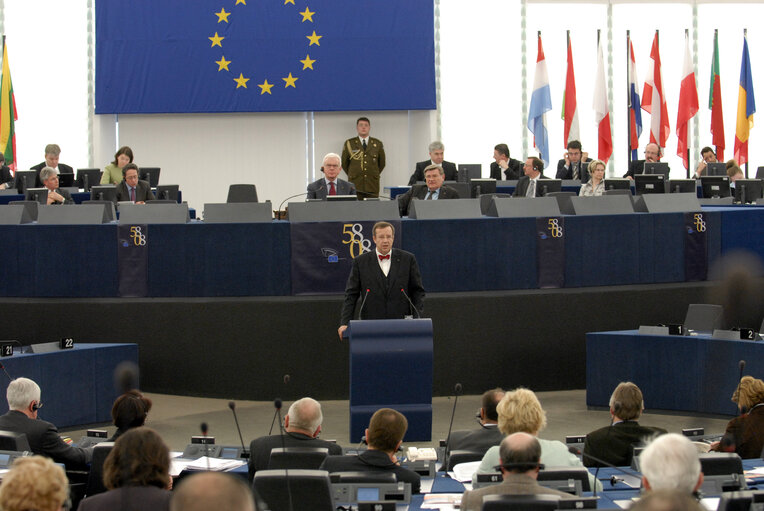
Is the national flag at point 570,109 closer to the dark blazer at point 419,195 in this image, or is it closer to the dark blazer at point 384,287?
the dark blazer at point 419,195

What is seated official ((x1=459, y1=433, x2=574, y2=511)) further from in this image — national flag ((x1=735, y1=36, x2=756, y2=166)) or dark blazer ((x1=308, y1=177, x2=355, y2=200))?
national flag ((x1=735, y1=36, x2=756, y2=166))

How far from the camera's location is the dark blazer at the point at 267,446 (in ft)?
17.5

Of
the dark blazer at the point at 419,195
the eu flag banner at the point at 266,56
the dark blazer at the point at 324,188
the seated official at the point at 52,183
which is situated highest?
the eu flag banner at the point at 266,56

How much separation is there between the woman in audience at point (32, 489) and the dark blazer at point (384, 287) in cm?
481

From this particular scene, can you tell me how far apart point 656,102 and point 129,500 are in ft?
49.2

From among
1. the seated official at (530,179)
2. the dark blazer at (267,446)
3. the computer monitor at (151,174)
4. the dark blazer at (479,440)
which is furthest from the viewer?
the computer monitor at (151,174)

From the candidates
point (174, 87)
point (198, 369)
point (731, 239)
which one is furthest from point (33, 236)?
point (174, 87)

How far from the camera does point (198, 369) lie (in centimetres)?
984

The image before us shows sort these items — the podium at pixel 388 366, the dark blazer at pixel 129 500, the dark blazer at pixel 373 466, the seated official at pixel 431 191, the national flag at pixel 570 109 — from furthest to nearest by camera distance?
the national flag at pixel 570 109 → the seated official at pixel 431 191 → the podium at pixel 388 366 → the dark blazer at pixel 373 466 → the dark blazer at pixel 129 500

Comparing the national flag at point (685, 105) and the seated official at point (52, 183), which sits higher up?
the national flag at point (685, 105)

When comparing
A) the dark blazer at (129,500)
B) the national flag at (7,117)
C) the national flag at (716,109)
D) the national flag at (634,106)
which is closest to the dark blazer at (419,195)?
the dark blazer at (129,500)

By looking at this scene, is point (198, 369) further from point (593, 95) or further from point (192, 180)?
point (593, 95)

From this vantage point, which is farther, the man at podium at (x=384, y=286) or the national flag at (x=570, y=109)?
the national flag at (x=570, y=109)

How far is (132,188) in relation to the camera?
40.5 ft
